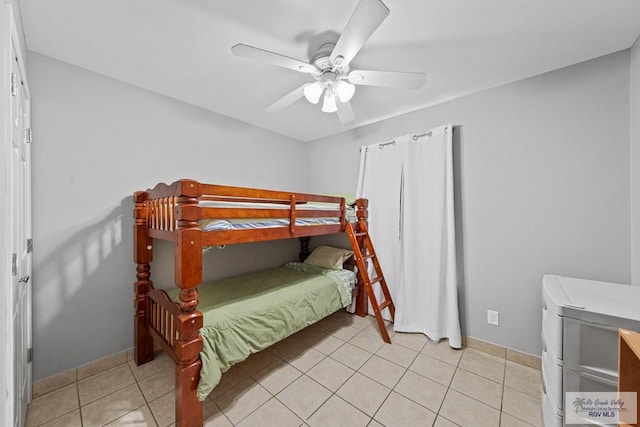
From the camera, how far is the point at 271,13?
4.33ft

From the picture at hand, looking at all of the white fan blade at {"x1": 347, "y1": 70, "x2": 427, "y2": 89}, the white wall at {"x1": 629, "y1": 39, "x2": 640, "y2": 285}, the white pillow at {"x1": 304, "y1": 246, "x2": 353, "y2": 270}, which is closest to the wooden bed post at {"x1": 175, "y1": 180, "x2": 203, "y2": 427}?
the white fan blade at {"x1": 347, "y1": 70, "x2": 427, "y2": 89}

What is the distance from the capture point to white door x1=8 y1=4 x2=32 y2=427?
3.89 feet

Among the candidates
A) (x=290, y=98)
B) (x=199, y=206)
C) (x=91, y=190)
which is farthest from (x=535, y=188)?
(x=91, y=190)

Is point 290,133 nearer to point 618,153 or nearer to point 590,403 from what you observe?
point 618,153

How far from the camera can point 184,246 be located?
1300 mm

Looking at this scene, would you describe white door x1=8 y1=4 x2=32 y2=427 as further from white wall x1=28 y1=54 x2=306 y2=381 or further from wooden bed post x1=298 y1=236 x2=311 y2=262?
wooden bed post x1=298 y1=236 x2=311 y2=262

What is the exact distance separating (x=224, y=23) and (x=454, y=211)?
89.3 inches

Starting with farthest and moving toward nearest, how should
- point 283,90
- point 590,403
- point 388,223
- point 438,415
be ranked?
point 388,223 → point 283,90 → point 438,415 → point 590,403

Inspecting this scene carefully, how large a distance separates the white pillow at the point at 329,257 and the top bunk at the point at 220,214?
1.97ft

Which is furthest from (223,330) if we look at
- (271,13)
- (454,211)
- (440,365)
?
(454,211)

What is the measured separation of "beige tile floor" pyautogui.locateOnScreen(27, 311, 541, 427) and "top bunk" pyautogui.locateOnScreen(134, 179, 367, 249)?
1.08 metres

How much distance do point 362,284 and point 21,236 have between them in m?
2.68

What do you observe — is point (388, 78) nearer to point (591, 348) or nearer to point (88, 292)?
point (591, 348)

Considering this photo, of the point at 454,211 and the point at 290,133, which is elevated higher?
the point at 290,133
